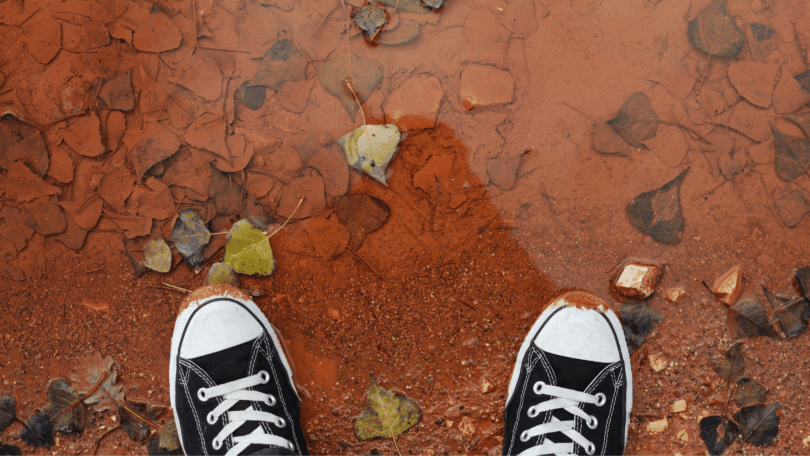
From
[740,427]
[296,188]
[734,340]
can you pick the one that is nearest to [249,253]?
[296,188]

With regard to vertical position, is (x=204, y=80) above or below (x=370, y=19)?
below

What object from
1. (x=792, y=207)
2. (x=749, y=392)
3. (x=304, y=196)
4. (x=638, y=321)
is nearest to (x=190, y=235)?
(x=304, y=196)

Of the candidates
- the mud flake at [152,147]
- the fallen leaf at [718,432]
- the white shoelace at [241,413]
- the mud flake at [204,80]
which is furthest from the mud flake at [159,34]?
the fallen leaf at [718,432]

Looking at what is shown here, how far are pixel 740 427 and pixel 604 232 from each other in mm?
1034

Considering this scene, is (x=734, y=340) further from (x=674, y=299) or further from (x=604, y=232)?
(x=604, y=232)

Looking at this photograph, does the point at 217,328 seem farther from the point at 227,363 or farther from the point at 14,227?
the point at 14,227

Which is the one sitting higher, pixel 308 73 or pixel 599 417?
pixel 308 73

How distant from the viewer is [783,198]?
1.77 m

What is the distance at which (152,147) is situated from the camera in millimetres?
1812

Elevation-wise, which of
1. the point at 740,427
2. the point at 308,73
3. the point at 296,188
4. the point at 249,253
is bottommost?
the point at 740,427

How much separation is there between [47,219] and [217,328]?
2.96 ft

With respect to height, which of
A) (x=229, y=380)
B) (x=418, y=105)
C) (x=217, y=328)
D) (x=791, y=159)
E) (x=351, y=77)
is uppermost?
(x=351, y=77)

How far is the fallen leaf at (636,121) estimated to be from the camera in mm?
1772

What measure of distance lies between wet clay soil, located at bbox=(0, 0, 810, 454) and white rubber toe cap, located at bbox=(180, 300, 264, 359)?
10 cm
